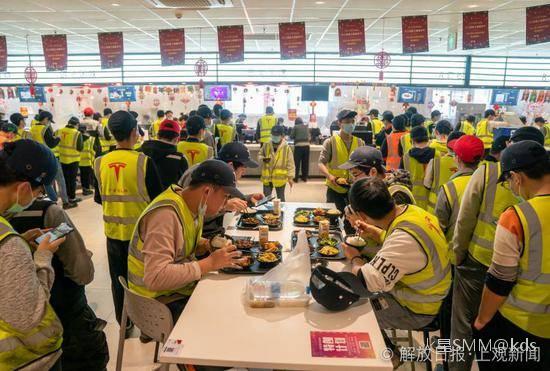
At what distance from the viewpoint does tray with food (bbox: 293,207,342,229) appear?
133 inches

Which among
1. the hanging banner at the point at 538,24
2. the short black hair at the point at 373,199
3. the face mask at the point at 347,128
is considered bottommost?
the short black hair at the point at 373,199

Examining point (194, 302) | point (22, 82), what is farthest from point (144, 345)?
point (22, 82)

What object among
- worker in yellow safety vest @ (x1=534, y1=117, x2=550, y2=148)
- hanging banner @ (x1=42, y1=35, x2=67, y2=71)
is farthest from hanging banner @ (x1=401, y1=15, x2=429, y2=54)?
hanging banner @ (x1=42, y1=35, x2=67, y2=71)

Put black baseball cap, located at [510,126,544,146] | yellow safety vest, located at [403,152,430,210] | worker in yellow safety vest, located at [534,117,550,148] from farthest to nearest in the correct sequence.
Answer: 1. worker in yellow safety vest, located at [534,117,550,148]
2. yellow safety vest, located at [403,152,430,210]
3. black baseball cap, located at [510,126,544,146]

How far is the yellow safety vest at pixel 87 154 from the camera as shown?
798cm

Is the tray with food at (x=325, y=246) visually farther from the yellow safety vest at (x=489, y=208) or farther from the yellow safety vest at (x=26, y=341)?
the yellow safety vest at (x=26, y=341)

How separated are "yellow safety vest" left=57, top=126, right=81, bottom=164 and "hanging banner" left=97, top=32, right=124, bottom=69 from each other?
173 centimetres

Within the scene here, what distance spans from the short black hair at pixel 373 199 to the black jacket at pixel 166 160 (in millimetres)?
2127

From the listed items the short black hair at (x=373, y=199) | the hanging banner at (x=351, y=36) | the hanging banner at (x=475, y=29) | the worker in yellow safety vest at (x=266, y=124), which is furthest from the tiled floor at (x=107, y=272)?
the hanging banner at (x=475, y=29)

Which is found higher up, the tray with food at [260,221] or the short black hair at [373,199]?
the short black hair at [373,199]

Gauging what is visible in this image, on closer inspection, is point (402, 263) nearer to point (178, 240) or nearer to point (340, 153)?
point (178, 240)

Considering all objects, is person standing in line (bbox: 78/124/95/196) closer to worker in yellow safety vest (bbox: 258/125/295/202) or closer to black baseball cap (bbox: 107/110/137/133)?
worker in yellow safety vest (bbox: 258/125/295/202)

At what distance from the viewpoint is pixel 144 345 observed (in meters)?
3.18

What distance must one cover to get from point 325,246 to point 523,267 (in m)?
1.25
